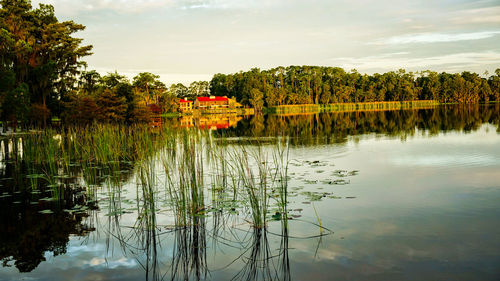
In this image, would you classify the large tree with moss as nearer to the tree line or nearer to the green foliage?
the green foliage

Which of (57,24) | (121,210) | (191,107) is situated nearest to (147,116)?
Result: (57,24)

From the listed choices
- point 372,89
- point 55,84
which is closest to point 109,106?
point 55,84

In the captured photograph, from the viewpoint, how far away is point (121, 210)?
9.12 metres

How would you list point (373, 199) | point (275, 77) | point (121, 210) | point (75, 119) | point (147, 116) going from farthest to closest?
point (275, 77) < point (147, 116) < point (75, 119) < point (373, 199) < point (121, 210)

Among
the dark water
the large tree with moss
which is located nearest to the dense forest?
the large tree with moss

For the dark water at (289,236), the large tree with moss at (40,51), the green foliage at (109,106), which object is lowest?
the dark water at (289,236)

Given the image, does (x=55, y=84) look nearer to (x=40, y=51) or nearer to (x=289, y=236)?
(x=40, y=51)

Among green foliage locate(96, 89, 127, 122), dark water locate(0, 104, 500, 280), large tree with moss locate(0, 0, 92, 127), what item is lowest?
dark water locate(0, 104, 500, 280)

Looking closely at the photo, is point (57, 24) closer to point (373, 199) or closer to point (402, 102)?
point (373, 199)

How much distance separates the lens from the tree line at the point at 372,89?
Answer: 12694 cm

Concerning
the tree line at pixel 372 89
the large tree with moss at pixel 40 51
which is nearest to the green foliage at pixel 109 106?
the large tree with moss at pixel 40 51

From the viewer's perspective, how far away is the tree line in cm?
12694

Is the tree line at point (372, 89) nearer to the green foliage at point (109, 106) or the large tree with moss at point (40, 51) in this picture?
the large tree with moss at point (40, 51)

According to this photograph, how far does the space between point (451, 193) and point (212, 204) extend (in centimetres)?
657
